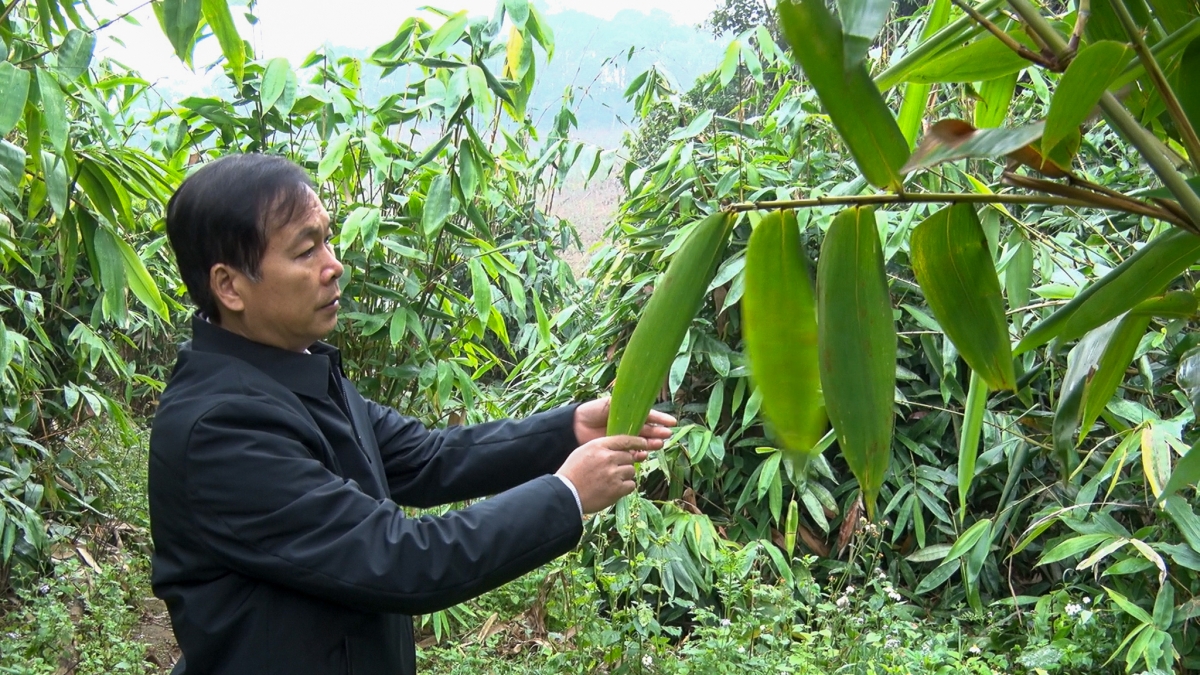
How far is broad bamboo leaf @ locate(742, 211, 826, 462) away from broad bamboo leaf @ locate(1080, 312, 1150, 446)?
0.27m

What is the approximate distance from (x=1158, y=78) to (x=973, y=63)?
0.17 m

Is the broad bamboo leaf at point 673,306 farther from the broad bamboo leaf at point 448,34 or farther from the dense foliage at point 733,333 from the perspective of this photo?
the broad bamboo leaf at point 448,34

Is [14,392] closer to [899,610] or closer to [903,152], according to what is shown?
[899,610]

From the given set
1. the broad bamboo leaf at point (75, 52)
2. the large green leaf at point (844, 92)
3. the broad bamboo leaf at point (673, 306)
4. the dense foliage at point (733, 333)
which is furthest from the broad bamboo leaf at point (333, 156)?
the large green leaf at point (844, 92)

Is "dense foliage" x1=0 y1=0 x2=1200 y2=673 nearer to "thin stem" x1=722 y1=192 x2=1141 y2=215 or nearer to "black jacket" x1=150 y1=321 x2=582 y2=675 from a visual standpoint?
"thin stem" x1=722 y1=192 x2=1141 y2=215

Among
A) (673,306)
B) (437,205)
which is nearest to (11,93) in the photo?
(437,205)

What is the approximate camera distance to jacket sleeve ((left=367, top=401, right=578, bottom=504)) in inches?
53.7

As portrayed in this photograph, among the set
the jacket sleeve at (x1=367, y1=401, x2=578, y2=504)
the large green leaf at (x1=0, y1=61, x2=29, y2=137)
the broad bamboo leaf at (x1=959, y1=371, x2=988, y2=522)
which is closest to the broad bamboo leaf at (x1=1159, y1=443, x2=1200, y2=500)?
the broad bamboo leaf at (x1=959, y1=371, x2=988, y2=522)

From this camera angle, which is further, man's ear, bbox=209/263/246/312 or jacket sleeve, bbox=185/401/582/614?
man's ear, bbox=209/263/246/312

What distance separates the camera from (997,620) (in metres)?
2.29

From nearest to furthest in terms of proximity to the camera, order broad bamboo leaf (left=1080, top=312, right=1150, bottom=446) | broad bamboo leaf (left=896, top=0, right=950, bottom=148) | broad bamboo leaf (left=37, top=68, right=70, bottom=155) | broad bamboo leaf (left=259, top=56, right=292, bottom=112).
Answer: broad bamboo leaf (left=1080, top=312, right=1150, bottom=446)
broad bamboo leaf (left=896, top=0, right=950, bottom=148)
broad bamboo leaf (left=37, top=68, right=70, bottom=155)
broad bamboo leaf (left=259, top=56, right=292, bottom=112)

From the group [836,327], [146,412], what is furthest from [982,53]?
[146,412]

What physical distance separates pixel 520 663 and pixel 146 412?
381cm

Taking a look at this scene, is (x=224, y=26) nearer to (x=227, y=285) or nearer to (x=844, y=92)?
(x=227, y=285)
